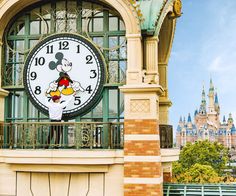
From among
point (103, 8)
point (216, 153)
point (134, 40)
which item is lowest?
point (216, 153)

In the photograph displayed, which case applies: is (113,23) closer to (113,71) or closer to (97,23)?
(97,23)

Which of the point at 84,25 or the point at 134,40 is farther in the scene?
the point at 84,25

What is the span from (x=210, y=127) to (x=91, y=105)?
147316mm

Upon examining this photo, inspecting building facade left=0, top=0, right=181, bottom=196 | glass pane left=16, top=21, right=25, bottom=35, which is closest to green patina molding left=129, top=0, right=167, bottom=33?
building facade left=0, top=0, right=181, bottom=196

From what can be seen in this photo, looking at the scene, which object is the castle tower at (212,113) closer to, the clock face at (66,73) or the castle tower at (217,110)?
the castle tower at (217,110)

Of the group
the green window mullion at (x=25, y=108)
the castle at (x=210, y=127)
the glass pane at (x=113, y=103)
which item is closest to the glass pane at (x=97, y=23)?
the glass pane at (x=113, y=103)

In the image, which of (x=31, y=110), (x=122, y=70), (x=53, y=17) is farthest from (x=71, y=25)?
Answer: (x=31, y=110)

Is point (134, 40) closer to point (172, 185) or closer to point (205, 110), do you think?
point (172, 185)

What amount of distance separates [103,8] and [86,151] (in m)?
4.16

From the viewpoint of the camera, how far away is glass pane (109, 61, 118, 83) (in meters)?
10.9

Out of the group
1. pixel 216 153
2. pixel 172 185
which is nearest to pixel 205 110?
pixel 216 153

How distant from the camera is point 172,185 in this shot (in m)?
11.1

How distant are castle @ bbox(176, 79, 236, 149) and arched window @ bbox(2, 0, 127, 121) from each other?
143914mm

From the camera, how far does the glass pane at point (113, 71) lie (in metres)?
10.9
